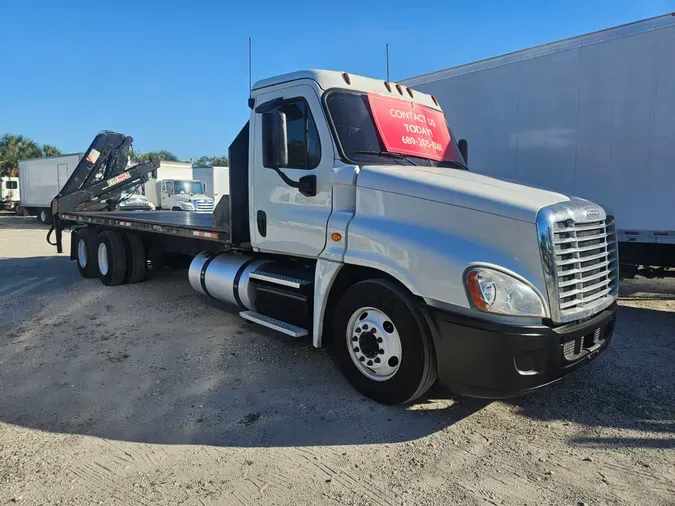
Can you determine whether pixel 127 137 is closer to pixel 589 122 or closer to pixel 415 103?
pixel 415 103

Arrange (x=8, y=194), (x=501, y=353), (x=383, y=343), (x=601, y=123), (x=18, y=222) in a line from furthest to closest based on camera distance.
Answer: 1. (x=8, y=194)
2. (x=18, y=222)
3. (x=601, y=123)
4. (x=383, y=343)
5. (x=501, y=353)

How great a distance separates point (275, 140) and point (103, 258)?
5.95 meters

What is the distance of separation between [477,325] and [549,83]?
17.1ft

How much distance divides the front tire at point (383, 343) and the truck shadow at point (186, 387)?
0.68ft

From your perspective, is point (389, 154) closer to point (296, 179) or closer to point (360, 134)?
point (360, 134)

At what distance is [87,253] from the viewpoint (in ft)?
30.2

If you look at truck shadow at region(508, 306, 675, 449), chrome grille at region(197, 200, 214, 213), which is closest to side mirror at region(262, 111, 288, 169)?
truck shadow at region(508, 306, 675, 449)

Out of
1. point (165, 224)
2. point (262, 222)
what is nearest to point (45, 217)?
point (165, 224)

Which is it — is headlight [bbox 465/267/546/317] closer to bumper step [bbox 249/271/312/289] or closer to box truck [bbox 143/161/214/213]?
bumper step [bbox 249/271/312/289]

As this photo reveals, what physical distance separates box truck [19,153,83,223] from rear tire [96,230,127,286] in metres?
18.6

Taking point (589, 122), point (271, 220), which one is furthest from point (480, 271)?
point (589, 122)

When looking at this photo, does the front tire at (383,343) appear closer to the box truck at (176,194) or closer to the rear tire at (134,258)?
the rear tire at (134,258)

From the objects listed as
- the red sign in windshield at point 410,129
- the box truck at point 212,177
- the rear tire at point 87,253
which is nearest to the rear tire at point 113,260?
the rear tire at point 87,253

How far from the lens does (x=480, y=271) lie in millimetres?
3229
